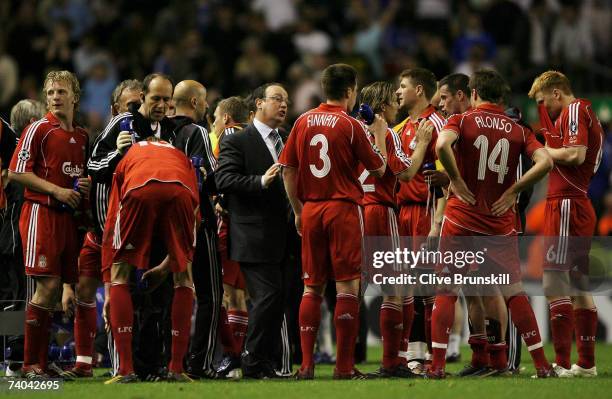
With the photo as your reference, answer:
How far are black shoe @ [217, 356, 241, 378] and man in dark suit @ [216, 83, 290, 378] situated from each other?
0.86 feet

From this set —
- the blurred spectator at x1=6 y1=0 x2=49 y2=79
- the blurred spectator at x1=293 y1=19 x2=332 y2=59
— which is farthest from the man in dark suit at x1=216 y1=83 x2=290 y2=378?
the blurred spectator at x1=293 y1=19 x2=332 y2=59

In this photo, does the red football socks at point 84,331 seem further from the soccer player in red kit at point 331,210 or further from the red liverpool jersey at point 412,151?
the red liverpool jersey at point 412,151

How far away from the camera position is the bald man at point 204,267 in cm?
1055

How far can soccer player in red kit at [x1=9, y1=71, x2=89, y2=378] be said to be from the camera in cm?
1031

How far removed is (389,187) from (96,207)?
250 cm

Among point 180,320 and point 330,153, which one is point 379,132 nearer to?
point 330,153

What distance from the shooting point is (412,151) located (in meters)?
11.1

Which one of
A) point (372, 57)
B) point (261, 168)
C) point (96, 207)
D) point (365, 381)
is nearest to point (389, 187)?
point (261, 168)

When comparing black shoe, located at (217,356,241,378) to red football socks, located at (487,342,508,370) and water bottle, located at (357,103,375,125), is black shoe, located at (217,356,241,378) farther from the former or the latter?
water bottle, located at (357,103,375,125)

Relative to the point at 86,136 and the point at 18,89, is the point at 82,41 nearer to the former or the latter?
the point at 18,89

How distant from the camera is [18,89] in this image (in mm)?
19391

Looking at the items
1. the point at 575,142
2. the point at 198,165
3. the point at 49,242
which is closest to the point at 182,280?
the point at 198,165

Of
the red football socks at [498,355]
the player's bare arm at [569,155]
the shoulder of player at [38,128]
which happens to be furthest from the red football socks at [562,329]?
the shoulder of player at [38,128]

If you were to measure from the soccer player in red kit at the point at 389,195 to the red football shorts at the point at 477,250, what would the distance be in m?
0.63
